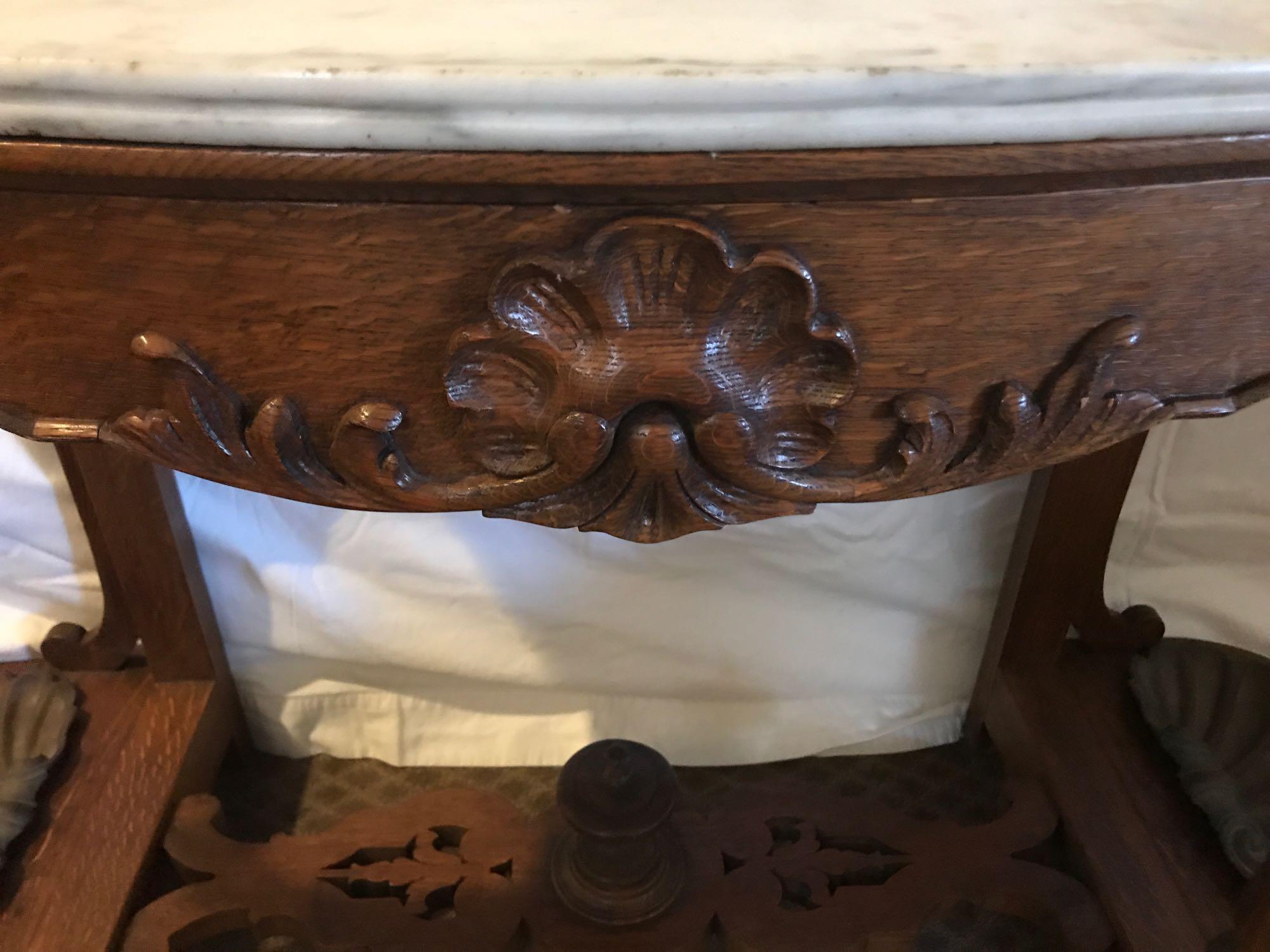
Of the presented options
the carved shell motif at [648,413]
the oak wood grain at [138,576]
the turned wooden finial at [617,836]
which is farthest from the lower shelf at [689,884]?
Answer: the carved shell motif at [648,413]

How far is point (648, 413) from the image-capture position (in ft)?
0.99

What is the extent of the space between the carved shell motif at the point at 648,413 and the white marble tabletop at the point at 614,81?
37 millimetres

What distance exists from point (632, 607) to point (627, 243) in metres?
0.57

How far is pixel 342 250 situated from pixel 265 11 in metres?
0.07

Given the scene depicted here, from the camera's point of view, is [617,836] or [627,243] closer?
[627,243]

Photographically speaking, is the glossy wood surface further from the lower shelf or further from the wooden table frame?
the lower shelf

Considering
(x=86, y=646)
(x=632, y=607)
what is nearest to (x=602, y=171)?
(x=632, y=607)

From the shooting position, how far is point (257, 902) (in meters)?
0.67

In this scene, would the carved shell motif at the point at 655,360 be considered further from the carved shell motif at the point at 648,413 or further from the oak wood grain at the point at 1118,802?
the oak wood grain at the point at 1118,802

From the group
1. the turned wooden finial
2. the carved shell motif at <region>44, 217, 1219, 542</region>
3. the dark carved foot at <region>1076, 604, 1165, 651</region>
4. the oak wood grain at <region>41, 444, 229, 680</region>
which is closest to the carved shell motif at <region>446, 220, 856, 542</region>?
the carved shell motif at <region>44, 217, 1219, 542</region>

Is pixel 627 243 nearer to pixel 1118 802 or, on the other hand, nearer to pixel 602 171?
pixel 602 171

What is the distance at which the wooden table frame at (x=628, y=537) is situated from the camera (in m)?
0.26

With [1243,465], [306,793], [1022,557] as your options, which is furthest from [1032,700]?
[306,793]

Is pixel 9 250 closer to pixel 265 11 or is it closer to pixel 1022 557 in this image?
pixel 265 11
